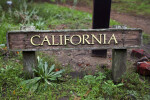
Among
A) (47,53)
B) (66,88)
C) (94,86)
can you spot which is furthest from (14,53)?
(94,86)

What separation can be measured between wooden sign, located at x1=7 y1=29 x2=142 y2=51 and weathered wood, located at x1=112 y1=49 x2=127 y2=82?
13cm

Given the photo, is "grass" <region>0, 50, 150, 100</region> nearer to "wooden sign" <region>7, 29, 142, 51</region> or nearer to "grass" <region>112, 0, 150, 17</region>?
"wooden sign" <region>7, 29, 142, 51</region>

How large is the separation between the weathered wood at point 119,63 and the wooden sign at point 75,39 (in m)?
0.13

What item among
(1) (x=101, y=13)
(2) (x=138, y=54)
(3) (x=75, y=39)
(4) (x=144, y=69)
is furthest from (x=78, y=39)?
(2) (x=138, y=54)

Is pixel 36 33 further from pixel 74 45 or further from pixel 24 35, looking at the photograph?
pixel 74 45

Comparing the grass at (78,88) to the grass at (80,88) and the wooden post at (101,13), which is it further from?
the wooden post at (101,13)

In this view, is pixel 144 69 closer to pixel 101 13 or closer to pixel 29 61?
pixel 101 13

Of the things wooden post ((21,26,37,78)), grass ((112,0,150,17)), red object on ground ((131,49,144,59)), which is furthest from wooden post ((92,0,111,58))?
grass ((112,0,150,17))

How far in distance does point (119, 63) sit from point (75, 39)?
868mm

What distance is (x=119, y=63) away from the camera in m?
2.98

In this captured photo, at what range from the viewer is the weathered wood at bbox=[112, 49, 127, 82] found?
2.96m

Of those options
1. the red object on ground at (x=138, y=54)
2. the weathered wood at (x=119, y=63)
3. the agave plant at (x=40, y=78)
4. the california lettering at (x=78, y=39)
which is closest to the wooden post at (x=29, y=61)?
the agave plant at (x=40, y=78)

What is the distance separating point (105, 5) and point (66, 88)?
201cm

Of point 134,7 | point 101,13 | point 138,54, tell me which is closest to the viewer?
point 101,13
